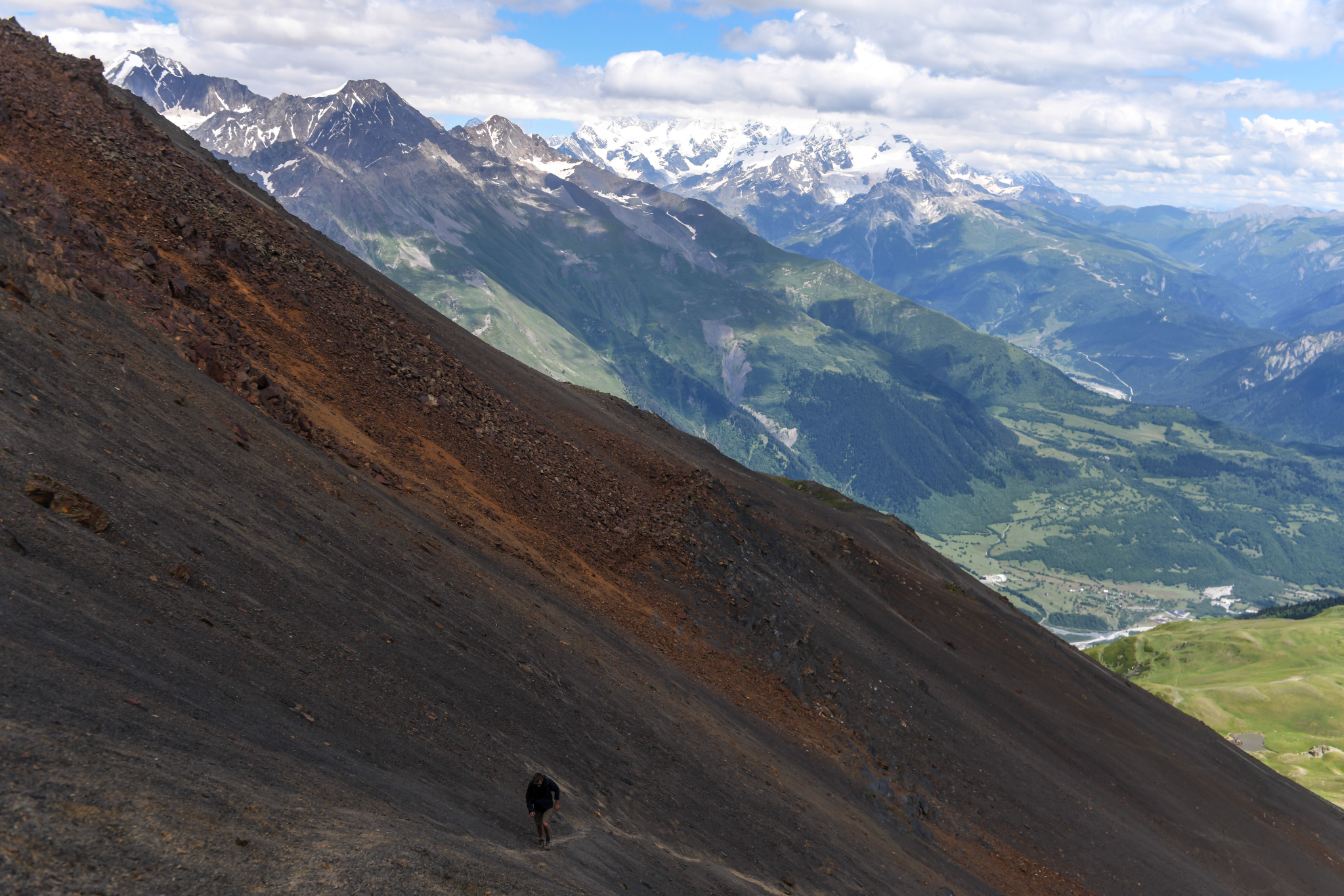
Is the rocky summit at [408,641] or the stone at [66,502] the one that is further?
the stone at [66,502]

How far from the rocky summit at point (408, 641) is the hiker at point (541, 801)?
16.1 inches

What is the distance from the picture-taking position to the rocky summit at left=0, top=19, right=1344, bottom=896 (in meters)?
15.4

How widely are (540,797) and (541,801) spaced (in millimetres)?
110

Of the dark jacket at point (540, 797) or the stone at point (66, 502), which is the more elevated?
the stone at point (66, 502)

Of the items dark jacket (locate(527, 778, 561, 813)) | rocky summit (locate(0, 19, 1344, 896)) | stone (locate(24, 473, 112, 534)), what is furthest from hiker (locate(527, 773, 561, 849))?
stone (locate(24, 473, 112, 534))

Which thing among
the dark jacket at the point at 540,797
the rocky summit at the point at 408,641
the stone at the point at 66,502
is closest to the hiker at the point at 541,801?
the dark jacket at the point at 540,797

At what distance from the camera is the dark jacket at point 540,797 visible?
64.7 ft

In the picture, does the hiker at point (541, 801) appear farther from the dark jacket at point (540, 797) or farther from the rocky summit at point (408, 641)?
the rocky summit at point (408, 641)

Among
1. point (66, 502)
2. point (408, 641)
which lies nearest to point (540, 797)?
point (408, 641)

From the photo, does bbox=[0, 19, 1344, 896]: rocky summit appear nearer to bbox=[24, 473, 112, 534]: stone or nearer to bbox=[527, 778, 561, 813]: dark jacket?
bbox=[24, 473, 112, 534]: stone

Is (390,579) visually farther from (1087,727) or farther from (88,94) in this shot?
(1087,727)

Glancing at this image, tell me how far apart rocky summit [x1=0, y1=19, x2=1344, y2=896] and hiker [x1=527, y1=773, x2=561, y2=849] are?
0.41 metres

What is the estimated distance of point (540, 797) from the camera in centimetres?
1975

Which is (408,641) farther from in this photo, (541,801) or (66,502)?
(66,502)
